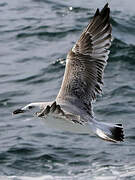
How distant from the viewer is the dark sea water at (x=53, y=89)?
7906 mm

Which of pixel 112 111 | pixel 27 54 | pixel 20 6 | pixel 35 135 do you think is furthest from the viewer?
pixel 20 6

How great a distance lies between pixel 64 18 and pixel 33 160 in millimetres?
6074

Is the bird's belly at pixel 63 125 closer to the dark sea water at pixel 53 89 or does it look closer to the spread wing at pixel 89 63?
the dark sea water at pixel 53 89

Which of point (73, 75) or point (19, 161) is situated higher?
point (73, 75)

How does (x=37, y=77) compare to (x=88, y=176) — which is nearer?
(x=88, y=176)

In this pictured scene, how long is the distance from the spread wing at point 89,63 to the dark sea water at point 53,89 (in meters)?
0.90

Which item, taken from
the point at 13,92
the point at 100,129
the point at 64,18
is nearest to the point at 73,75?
the point at 100,129

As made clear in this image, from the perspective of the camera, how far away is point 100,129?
6500 millimetres

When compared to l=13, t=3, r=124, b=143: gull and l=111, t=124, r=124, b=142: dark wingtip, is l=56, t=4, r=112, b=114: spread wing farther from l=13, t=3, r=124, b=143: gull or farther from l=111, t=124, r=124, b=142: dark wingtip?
l=111, t=124, r=124, b=142: dark wingtip

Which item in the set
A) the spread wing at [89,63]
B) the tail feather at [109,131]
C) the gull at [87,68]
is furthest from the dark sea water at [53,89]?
the spread wing at [89,63]

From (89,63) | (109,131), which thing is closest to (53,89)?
(89,63)

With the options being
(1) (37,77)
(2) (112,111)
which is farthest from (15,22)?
(2) (112,111)

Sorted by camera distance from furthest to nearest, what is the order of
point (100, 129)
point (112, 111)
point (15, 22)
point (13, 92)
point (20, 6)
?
point (20, 6), point (15, 22), point (13, 92), point (112, 111), point (100, 129)

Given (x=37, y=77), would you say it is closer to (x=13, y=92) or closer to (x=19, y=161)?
(x=13, y=92)
